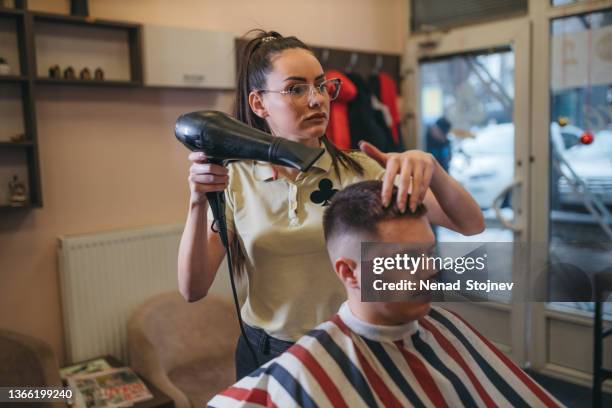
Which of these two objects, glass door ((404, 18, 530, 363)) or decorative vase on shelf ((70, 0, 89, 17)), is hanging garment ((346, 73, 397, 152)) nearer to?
glass door ((404, 18, 530, 363))

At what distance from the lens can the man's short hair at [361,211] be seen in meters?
0.92

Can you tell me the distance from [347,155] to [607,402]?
83.2 inches

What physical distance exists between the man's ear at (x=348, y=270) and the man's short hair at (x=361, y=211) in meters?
0.05

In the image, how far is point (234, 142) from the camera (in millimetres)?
947

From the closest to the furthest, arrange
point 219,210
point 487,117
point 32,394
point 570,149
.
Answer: point 219,210 < point 32,394 < point 570,149 < point 487,117

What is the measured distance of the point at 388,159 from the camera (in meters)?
0.89

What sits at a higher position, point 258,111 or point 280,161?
point 258,111

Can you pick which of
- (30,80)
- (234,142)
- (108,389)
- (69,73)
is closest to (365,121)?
(69,73)

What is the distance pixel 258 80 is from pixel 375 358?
62 cm

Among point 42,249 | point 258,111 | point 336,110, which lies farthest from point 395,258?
point 336,110

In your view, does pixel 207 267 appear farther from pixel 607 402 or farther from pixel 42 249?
pixel 607 402

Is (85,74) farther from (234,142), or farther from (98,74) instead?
(234,142)

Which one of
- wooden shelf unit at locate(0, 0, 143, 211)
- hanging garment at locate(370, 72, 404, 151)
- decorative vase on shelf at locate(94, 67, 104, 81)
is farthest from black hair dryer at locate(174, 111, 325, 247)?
hanging garment at locate(370, 72, 404, 151)

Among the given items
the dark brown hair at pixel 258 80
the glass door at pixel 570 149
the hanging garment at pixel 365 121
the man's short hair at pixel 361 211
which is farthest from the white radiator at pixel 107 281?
the glass door at pixel 570 149
